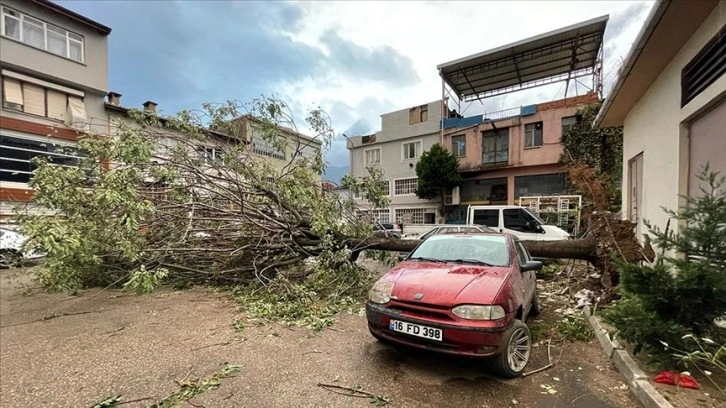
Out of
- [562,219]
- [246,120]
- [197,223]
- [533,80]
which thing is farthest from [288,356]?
[533,80]

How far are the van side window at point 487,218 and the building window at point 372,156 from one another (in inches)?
646

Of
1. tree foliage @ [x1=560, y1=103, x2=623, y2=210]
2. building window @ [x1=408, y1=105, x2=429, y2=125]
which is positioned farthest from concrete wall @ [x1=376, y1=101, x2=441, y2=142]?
tree foliage @ [x1=560, y1=103, x2=623, y2=210]

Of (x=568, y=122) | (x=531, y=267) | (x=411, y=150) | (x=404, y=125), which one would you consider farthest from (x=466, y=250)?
(x=404, y=125)

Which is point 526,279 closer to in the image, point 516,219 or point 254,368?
point 254,368

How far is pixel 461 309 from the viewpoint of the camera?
316cm

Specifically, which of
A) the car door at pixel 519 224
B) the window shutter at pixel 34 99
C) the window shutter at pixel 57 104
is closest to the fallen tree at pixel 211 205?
the car door at pixel 519 224

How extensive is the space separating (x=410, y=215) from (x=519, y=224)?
15.0 m

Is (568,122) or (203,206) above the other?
(568,122)

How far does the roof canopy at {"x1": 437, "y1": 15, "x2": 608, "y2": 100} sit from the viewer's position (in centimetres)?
1744

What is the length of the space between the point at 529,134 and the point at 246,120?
730 inches

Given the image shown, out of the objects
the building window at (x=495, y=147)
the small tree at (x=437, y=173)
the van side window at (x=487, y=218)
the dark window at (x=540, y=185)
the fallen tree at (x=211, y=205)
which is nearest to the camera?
the fallen tree at (x=211, y=205)

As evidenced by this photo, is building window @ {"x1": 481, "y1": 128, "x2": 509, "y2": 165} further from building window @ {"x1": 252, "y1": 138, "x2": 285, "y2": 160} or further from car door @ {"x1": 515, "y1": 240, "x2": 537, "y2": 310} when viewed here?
car door @ {"x1": 515, "y1": 240, "x2": 537, "y2": 310}

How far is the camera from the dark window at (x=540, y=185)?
770 inches

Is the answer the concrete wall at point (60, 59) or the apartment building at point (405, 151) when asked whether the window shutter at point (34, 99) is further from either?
the apartment building at point (405, 151)
